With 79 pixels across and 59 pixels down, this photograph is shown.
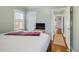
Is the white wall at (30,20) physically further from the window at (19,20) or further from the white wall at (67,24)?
the white wall at (67,24)

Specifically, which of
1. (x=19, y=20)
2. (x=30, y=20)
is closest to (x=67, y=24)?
(x=30, y=20)

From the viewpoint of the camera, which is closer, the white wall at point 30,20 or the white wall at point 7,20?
the white wall at point 7,20

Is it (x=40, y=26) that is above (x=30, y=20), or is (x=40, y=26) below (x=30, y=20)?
below

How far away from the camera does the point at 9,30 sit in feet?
6.22

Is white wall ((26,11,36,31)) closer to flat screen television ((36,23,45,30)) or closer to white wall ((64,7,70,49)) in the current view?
flat screen television ((36,23,45,30))

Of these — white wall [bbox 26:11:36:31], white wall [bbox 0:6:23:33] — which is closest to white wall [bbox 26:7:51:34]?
white wall [bbox 26:11:36:31]

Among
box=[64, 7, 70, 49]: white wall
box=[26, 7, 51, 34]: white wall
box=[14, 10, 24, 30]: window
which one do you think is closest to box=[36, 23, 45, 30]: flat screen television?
box=[26, 7, 51, 34]: white wall

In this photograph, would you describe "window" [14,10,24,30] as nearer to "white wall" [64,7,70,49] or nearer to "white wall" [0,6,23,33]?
"white wall" [0,6,23,33]

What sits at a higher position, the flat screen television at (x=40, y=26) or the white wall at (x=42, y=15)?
the white wall at (x=42, y=15)

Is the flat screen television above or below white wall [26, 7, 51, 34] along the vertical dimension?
below

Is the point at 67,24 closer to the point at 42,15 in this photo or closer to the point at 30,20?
the point at 42,15

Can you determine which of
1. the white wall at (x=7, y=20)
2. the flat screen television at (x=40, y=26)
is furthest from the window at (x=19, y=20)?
the flat screen television at (x=40, y=26)

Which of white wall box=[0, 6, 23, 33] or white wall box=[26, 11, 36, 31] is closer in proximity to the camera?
white wall box=[0, 6, 23, 33]
